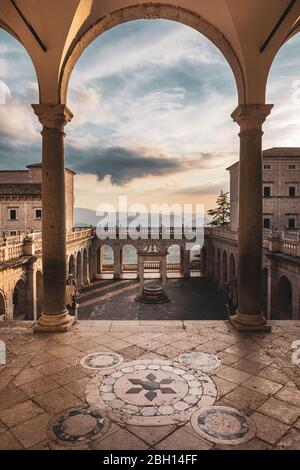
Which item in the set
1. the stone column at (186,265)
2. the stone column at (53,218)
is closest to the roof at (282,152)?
the stone column at (186,265)

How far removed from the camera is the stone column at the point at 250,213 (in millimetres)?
7242

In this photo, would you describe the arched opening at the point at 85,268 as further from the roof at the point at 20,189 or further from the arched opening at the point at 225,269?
the arched opening at the point at 225,269

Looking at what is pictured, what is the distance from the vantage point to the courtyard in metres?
23.8

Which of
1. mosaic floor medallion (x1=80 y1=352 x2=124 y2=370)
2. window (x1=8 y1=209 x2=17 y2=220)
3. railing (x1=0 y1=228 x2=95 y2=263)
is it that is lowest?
mosaic floor medallion (x1=80 y1=352 x2=124 y2=370)

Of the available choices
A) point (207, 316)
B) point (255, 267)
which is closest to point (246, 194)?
point (255, 267)

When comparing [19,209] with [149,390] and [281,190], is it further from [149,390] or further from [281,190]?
Answer: [149,390]

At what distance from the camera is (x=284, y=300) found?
20062 mm

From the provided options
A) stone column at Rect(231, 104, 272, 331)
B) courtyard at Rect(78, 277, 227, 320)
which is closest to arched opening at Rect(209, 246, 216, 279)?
courtyard at Rect(78, 277, 227, 320)

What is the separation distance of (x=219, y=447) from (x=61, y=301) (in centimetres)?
505

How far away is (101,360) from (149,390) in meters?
1.36

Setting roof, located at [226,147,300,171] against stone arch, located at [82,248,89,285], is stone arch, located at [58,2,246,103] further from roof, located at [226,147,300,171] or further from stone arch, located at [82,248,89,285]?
roof, located at [226,147,300,171]

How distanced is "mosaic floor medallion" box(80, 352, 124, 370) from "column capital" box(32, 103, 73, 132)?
5.18 metres

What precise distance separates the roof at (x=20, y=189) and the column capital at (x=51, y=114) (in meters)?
35.4
